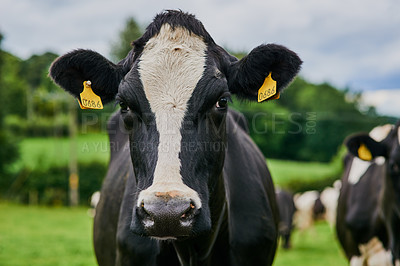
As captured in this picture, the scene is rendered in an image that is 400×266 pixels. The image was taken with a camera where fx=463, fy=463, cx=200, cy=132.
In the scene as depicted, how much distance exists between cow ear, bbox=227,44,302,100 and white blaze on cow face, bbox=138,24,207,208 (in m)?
0.29

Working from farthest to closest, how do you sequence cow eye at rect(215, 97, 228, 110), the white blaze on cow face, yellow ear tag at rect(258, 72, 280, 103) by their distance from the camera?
yellow ear tag at rect(258, 72, 280, 103) < cow eye at rect(215, 97, 228, 110) < the white blaze on cow face

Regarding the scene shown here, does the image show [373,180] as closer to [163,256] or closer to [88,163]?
[163,256]

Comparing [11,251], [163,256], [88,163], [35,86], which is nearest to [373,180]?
[163,256]

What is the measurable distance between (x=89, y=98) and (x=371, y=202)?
4.42m

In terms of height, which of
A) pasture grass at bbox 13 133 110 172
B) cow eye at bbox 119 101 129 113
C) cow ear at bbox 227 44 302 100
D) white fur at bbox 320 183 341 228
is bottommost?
white fur at bbox 320 183 341 228

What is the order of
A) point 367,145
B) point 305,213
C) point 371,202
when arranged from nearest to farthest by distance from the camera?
1. point 367,145
2. point 371,202
3. point 305,213

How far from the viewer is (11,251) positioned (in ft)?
40.5

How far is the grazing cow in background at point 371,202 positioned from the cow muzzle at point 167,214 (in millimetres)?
3631

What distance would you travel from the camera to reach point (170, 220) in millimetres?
2326

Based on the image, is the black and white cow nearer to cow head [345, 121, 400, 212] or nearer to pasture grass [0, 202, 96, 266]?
cow head [345, 121, 400, 212]

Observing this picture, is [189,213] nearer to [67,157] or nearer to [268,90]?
[268,90]

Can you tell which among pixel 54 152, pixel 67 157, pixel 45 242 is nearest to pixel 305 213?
pixel 45 242

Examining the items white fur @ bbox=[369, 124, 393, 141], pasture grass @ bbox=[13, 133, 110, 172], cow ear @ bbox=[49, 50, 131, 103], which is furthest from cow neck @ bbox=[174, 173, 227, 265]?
pasture grass @ bbox=[13, 133, 110, 172]

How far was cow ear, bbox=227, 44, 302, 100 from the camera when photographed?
3072mm
